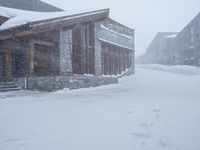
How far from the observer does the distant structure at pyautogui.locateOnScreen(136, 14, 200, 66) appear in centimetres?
3728

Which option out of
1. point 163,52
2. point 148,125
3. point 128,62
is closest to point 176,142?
point 148,125

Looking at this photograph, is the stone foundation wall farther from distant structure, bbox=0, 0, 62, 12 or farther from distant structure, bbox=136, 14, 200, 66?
distant structure, bbox=136, 14, 200, 66

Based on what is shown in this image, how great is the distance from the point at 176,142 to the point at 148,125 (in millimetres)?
1046

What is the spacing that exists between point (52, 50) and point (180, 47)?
3735cm

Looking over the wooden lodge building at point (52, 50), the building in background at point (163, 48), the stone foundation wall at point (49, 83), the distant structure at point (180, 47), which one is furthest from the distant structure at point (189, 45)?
the stone foundation wall at point (49, 83)

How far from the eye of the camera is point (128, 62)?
23.5m

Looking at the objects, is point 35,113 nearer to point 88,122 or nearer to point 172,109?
point 88,122

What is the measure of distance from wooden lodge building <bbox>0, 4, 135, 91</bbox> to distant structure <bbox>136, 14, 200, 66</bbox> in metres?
25.3

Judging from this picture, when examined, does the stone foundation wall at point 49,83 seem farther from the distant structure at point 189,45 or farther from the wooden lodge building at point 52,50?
the distant structure at point 189,45

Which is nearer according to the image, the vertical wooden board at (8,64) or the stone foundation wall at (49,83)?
the stone foundation wall at (49,83)

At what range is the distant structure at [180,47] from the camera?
122ft

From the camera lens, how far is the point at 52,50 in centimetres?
1320

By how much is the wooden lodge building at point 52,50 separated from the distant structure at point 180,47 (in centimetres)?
2532

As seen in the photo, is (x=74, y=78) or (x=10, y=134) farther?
(x=74, y=78)
